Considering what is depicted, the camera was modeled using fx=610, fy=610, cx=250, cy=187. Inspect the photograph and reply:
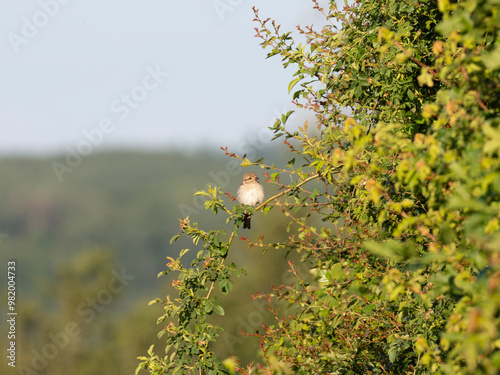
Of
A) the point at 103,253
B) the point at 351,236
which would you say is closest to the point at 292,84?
the point at 351,236

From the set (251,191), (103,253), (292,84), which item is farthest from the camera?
(103,253)

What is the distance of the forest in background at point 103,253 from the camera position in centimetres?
4219

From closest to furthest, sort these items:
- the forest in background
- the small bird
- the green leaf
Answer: the green leaf → the small bird → the forest in background

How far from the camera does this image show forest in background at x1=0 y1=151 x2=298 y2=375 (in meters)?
42.2

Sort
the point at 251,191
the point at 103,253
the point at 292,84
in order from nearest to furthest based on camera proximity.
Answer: the point at 292,84 < the point at 251,191 < the point at 103,253

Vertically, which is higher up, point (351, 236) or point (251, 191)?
point (251, 191)

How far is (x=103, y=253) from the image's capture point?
189 feet

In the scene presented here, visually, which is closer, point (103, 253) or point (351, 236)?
point (351, 236)

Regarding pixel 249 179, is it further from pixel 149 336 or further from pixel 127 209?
pixel 127 209

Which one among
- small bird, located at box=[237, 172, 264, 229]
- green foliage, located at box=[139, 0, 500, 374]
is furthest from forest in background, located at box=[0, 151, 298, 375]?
green foliage, located at box=[139, 0, 500, 374]

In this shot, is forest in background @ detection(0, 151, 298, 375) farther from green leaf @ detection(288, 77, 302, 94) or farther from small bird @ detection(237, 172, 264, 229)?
green leaf @ detection(288, 77, 302, 94)

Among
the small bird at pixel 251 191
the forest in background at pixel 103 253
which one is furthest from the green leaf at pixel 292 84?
the forest in background at pixel 103 253

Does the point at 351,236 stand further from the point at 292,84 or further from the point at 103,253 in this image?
the point at 103,253

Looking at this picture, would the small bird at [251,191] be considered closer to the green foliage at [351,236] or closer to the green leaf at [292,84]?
the green foliage at [351,236]
